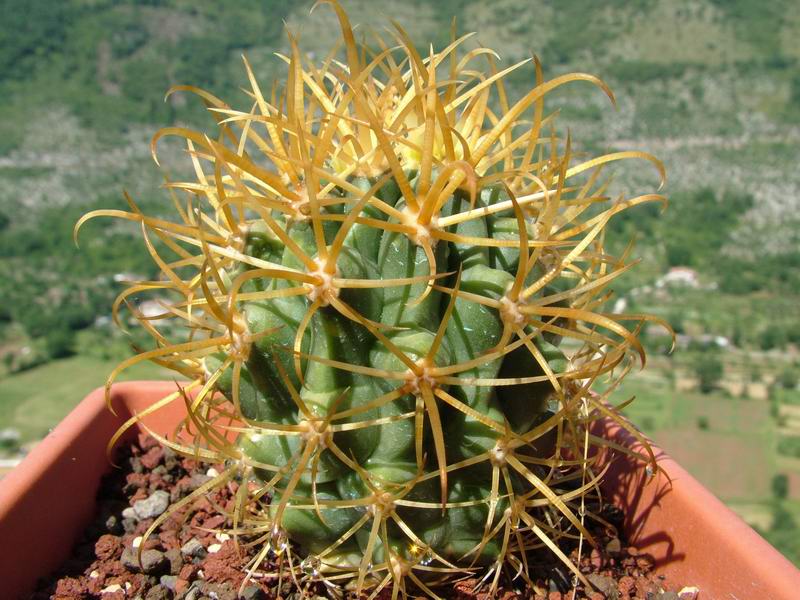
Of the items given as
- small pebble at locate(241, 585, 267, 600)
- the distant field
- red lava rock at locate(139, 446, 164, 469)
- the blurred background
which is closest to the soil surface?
small pebble at locate(241, 585, 267, 600)

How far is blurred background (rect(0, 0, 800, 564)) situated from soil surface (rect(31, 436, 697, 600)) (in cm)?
2082

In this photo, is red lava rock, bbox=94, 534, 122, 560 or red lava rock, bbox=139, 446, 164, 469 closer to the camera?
red lava rock, bbox=94, 534, 122, 560

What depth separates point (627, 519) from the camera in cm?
177

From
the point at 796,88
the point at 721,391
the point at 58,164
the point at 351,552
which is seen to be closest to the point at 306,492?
the point at 351,552

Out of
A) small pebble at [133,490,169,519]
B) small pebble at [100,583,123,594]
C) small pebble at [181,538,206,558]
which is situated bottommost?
small pebble at [133,490,169,519]

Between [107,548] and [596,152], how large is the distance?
36.2 meters

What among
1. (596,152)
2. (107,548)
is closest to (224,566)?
(107,548)

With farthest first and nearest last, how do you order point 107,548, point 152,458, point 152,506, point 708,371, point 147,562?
point 708,371
point 152,458
point 152,506
point 107,548
point 147,562

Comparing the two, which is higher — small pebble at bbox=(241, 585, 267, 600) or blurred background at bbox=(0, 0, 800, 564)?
small pebble at bbox=(241, 585, 267, 600)

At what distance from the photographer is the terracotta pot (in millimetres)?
1434

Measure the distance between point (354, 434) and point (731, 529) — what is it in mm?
790

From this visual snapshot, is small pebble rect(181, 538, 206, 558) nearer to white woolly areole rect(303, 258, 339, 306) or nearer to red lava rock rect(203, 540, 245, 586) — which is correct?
red lava rock rect(203, 540, 245, 586)

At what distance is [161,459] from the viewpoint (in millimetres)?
1986

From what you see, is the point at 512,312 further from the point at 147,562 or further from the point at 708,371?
the point at 708,371
